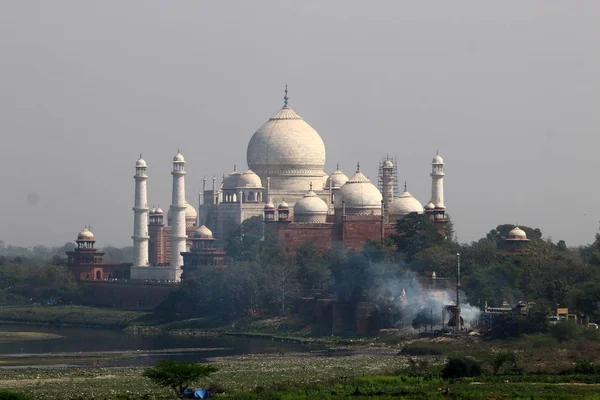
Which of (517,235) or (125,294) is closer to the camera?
(517,235)

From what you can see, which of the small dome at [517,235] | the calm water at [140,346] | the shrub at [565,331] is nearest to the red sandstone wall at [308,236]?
the small dome at [517,235]

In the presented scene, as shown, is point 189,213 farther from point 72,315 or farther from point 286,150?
point 72,315

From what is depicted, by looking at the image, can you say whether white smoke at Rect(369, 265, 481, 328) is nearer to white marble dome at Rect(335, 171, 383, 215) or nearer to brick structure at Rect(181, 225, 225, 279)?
white marble dome at Rect(335, 171, 383, 215)

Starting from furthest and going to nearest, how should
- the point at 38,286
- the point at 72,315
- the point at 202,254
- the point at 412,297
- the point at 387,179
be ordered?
the point at 38,286
the point at 387,179
the point at 202,254
the point at 72,315
the point at 412,297

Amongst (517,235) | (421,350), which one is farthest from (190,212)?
(421,350)

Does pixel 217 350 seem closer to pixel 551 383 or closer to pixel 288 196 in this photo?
Answer: pixel 551 383

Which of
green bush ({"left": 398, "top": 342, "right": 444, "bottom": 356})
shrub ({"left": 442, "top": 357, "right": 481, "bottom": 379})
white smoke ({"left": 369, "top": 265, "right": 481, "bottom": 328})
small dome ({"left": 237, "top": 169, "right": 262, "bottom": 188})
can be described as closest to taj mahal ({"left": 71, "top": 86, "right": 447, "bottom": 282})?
small dome ({"left": 237, "top": 169, "right": 262, "bottom": 188})
